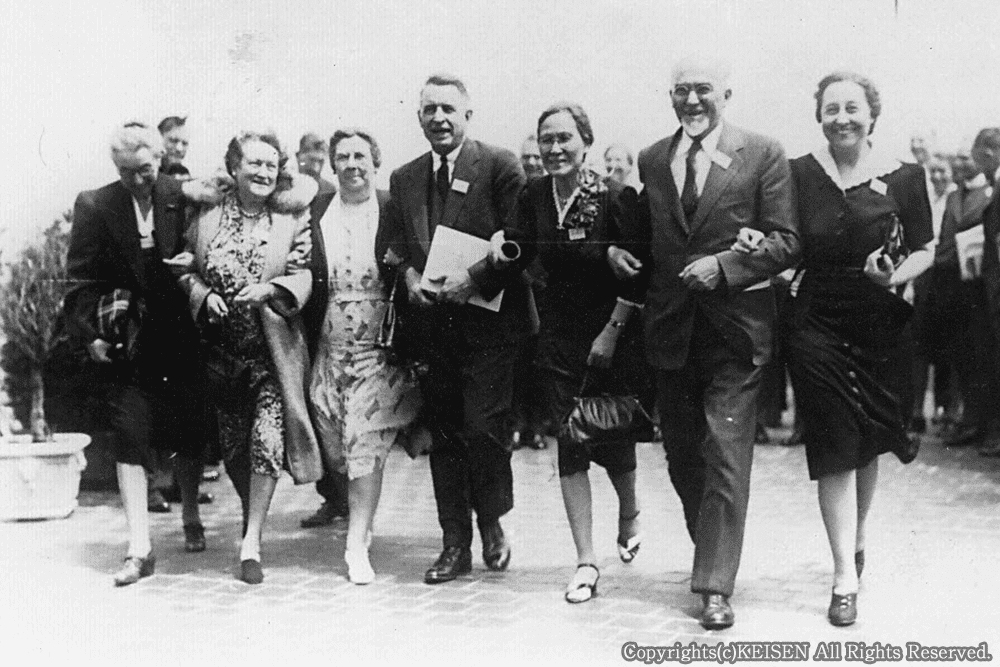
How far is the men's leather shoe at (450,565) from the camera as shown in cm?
559

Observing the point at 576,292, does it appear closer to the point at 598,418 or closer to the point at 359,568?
the point at 598,418

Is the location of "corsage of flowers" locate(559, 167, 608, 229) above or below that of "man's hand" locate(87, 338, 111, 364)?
above

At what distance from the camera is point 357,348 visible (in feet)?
18.8

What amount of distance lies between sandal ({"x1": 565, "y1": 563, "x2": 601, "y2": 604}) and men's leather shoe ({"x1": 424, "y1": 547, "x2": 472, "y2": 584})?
55 centimetres

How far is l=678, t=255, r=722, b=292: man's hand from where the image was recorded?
4.84 metres

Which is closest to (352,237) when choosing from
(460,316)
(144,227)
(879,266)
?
(460,316)

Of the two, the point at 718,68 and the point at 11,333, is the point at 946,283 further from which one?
the point at 11,333

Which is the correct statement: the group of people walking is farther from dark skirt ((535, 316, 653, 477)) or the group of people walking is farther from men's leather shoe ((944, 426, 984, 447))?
men's leather shoe ((944, 426, 984, 447))

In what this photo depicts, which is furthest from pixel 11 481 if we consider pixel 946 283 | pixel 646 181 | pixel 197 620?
pixel 946 283

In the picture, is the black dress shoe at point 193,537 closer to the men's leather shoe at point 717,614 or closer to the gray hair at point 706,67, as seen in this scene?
the men's leather shoe at point 717,614

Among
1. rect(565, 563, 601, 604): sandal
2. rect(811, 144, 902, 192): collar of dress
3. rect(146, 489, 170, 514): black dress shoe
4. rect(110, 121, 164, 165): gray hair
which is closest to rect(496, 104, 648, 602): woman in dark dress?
rect(565, 563, 601, 604): sandal

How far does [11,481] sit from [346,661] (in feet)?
9.91

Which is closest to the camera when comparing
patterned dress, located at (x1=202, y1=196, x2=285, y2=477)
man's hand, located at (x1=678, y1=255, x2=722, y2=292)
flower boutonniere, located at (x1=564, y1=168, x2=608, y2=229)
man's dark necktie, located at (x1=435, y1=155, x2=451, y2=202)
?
man's hand, located at (x1=678, y1=255, x2=722, y2=292)

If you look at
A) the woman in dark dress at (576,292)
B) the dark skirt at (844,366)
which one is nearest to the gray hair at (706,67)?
the woman in dark dress at (576,292)
